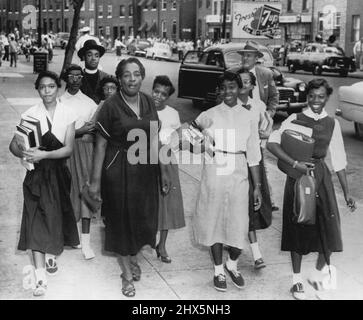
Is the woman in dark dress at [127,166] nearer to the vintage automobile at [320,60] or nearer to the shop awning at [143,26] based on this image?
the vintage automobile at [320,60]

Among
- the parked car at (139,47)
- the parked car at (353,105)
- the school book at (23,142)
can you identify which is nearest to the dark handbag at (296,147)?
the school book at (23,142)

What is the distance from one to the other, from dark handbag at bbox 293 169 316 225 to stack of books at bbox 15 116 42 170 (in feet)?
6.26

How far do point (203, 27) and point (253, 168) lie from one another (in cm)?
6388

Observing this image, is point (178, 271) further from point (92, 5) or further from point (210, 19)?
point (92, 5)

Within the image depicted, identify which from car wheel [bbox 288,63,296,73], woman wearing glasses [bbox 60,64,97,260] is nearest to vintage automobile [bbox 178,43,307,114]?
woman wearing glasses [bbox 60,64,97,260]

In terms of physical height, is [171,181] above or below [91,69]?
below

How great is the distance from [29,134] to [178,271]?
1.61 meters

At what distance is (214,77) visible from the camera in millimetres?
16625

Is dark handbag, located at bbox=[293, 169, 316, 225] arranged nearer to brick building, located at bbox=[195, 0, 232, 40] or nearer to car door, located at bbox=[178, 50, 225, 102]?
car door, located at bbox=[178, 50, 225, 102]

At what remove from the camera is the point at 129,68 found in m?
4.83

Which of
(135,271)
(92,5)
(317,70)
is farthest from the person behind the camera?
(92,5)

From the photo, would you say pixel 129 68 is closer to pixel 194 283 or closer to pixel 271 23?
pixel 194 283

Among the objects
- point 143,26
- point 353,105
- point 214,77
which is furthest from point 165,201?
point 143,26
